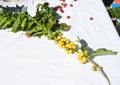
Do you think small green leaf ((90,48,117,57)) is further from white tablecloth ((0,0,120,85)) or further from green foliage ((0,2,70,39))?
green foliage ((0,2,70,39))

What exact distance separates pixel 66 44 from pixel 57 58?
11 cm

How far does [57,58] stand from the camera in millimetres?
1419

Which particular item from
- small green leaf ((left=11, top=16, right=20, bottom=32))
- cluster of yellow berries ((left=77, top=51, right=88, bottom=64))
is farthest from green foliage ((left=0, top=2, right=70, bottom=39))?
cluster of yellow berries ((left=77, top=51, right=88, bottom=64))

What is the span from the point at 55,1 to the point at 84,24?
1.25 feet

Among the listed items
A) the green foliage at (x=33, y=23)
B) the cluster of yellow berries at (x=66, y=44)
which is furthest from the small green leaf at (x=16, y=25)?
the cluster of yellow berries at (x=66, y=44)

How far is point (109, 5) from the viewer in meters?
2.67

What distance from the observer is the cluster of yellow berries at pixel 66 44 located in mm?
1427

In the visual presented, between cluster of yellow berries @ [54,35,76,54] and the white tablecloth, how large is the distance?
30mm

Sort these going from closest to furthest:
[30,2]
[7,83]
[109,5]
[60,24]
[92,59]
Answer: [7,83] < [92,59] < [60,24] < [30,2] < [109,5]

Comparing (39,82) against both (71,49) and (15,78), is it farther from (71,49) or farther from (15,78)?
(71,49)

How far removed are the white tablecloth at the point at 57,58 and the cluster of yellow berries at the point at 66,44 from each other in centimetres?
3

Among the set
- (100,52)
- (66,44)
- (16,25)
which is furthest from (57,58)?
(16,25)

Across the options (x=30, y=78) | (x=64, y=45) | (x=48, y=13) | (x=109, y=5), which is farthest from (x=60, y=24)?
(x=109, y=5)

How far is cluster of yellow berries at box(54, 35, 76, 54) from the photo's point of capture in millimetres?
1427
